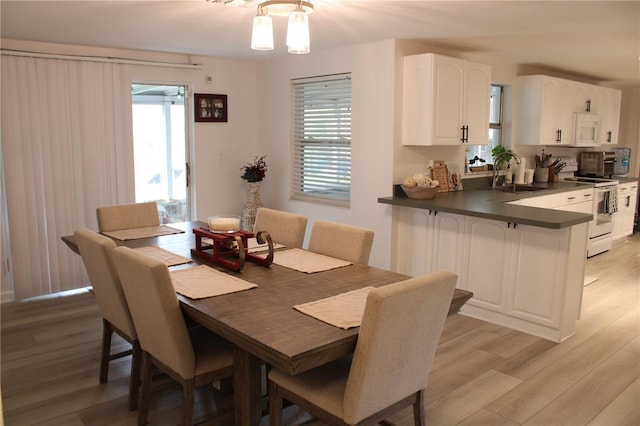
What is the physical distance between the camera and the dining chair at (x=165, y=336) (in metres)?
2.05

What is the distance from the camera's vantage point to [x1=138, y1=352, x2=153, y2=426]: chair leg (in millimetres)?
2396

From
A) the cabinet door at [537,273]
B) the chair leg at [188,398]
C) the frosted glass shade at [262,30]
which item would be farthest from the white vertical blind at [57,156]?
the cabinet door at [537,273]

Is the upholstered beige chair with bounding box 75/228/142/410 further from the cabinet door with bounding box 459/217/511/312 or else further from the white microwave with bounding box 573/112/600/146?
the white microwave with bounding box 573/112/600/146

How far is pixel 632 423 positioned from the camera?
2.58m

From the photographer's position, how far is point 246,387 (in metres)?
2.14

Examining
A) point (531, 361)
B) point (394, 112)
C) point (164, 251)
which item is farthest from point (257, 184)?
point (531, 361)

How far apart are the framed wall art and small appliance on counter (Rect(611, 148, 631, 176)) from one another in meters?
5.96

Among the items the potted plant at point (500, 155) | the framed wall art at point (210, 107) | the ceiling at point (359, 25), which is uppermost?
the ceiling at point (359, 25)

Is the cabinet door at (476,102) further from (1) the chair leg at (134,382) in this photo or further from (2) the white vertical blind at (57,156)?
(1) the chair leg at (134,382)

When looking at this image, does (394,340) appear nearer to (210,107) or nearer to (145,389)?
(145,389)

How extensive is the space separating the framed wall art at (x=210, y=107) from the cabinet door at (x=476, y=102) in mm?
2508

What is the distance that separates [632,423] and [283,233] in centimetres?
219

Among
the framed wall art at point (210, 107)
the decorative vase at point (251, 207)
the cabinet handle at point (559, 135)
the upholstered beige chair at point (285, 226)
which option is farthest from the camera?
the cabinet handle at point (559, 135)

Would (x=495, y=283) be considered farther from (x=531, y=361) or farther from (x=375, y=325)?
(x=375, y=325)
